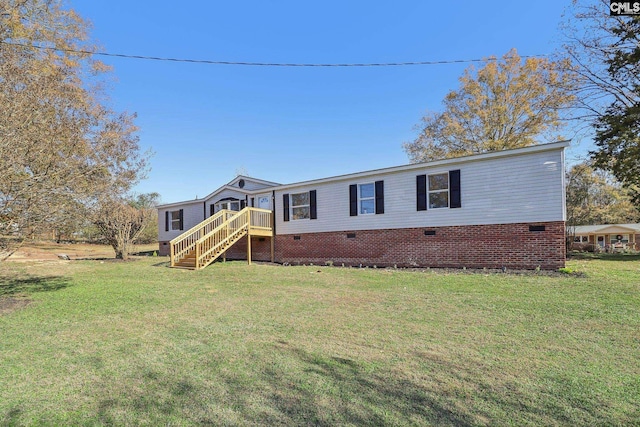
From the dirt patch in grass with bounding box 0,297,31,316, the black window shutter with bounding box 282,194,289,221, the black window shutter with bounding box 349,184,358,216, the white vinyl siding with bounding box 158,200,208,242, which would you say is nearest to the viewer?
the dirt patch in grass with bounding box 0,297,31,316

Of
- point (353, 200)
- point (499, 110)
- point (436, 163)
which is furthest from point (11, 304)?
point (499, 110)

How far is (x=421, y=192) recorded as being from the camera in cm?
1130

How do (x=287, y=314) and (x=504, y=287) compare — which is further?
(x=504, y=287)

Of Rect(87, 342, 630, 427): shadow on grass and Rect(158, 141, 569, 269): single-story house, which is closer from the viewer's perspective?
Rect(87, 342, 630, 427): shadow on grass

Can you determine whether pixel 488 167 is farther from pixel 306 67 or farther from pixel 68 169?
pixel 68 169

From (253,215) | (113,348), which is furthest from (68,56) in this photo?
(113,348)

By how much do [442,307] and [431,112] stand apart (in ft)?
71.4

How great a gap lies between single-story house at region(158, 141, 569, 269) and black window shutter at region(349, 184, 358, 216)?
1.5 inches

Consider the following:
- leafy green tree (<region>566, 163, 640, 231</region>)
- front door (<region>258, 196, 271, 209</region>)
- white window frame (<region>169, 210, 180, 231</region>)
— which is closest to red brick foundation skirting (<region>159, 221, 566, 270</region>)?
front door (<region>258, 196, 271, 209</region>)

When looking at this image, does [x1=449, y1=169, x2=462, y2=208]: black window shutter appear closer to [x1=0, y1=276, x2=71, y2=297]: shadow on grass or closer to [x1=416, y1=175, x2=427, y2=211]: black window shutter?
[x1=416, y1=175, x2=427, y2=211]: black window shutter

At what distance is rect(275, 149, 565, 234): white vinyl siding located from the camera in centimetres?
930

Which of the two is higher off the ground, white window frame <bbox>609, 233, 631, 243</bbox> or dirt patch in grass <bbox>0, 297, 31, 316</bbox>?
dirt patch in grass <bbox>0, 297, 31, 316</bbox>

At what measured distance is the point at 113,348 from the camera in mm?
4031

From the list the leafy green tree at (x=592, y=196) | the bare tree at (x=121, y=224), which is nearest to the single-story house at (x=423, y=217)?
the bare tree at (x=121, y=224)
